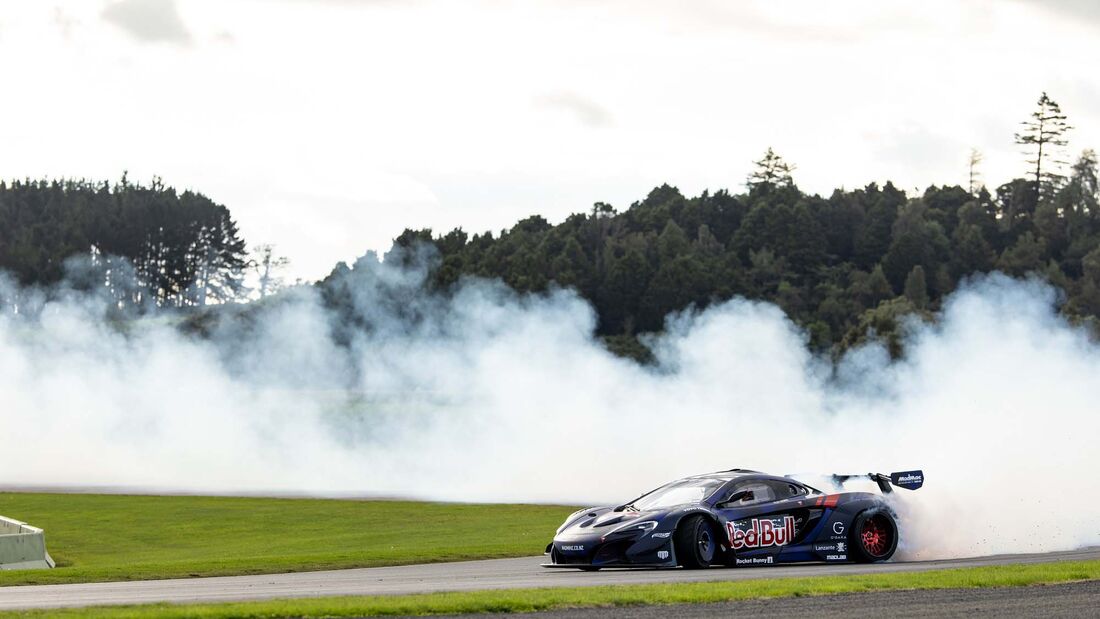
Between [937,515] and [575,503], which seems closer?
[937,515]

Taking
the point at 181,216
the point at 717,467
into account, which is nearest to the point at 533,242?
the point at 181,216

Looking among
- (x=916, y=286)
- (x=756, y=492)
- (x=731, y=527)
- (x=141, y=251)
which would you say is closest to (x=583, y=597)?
(x=731, y=527)

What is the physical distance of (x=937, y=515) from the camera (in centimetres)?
2392

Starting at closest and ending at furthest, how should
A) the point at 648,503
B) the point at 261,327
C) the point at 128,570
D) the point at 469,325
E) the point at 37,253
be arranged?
the point at 648,503 → the point at 128,570 → the point at 469,325 → the point at 261,327 → the point at 37,253

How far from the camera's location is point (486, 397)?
63.6 m

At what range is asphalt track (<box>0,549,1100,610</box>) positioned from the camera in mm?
17703

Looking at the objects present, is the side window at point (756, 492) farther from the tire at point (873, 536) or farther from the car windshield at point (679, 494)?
the tire at point (873, 536)

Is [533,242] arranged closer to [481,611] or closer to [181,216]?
[181,216]

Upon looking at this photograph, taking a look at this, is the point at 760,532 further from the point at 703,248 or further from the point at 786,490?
the point at 703,248

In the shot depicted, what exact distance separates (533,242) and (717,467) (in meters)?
76.5

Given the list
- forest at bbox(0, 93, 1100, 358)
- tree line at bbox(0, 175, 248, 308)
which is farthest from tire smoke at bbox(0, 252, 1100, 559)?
tree line at bbox(0, 175, 248, 308)

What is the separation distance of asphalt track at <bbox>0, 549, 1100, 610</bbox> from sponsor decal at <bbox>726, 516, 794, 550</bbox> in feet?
1.34

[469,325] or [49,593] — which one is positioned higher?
[469,325]

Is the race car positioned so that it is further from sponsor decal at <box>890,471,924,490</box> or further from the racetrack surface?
the racetrack surface
